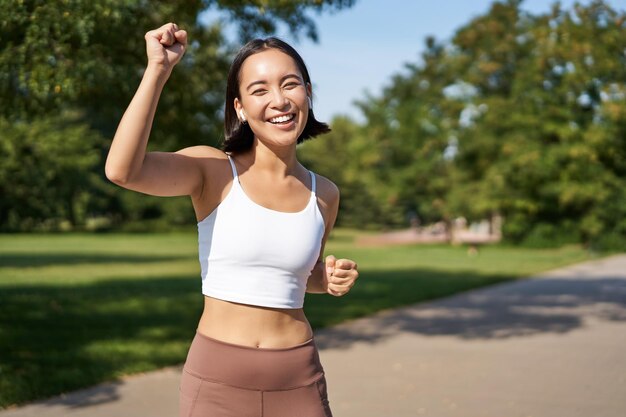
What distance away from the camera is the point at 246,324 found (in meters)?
2.43

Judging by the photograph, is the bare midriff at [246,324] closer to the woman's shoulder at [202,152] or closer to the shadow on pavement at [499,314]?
the woman's shoulder at [202,152]

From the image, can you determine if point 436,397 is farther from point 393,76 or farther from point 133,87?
point 393,76

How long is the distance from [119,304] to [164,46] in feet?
39.4

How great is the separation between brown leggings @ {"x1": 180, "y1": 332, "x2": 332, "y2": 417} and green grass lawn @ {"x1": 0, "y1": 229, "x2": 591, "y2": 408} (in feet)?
14.8

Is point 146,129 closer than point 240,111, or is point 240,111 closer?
point 146,129

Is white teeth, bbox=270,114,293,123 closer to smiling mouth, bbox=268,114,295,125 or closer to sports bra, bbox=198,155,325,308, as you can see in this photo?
smiling mouth, bbox=268,114,295,125

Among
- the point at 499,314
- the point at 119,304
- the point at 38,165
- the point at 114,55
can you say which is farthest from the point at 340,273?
the point at 38,165

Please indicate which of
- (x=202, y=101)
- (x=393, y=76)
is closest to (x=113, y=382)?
(x=202, y=101)

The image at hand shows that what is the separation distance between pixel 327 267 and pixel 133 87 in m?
7.06

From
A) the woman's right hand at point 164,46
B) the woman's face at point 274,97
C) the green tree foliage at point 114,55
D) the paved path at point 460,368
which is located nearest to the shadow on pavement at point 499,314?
the paved path at point 460,368

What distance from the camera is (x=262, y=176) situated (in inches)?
99.6

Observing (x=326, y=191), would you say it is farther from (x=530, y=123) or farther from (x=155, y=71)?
(x=530, y=123)

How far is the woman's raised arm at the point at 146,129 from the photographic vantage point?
6.91ft

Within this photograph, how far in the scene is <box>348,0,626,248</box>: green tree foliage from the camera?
3531 cm
